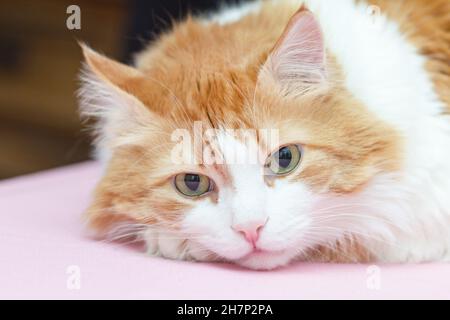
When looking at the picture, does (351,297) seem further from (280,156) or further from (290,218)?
(280,156)

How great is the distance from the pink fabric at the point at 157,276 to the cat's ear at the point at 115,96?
0.25 metres

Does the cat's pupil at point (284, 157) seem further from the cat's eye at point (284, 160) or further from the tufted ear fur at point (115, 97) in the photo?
the tufted ear fur at point (115, 97)

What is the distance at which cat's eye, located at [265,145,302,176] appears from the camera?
1.34 metres

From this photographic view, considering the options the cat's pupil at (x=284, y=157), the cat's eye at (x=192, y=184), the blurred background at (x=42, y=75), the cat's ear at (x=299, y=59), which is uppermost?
the blurred background at (x=42, y=75)

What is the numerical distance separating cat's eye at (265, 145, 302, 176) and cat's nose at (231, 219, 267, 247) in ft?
0.35

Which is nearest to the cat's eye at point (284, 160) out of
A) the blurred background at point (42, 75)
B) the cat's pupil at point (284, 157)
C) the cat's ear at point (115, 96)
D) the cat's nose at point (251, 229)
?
the cat's pupil at point (284, 157)

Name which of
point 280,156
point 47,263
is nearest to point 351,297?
point 280,156

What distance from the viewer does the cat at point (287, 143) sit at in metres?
1.34

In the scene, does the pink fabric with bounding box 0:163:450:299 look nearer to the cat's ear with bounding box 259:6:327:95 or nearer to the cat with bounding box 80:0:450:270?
the cat with bounding box 80:0:450:270

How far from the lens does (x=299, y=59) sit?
4.68ft

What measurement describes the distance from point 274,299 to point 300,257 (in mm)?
261

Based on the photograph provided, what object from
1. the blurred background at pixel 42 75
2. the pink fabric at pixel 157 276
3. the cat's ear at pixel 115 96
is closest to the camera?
the pink fabric at pixel 157 276

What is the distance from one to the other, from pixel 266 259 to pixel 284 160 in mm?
189

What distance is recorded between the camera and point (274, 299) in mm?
1225
